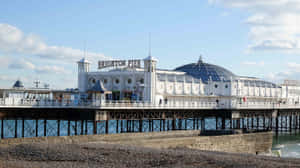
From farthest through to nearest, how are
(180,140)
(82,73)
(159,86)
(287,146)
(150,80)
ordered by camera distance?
1. (287,146)
2. (159,86)
3. (82,73)
4. (150,80)
5. (180,140)

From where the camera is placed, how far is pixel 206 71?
83625 millimetres

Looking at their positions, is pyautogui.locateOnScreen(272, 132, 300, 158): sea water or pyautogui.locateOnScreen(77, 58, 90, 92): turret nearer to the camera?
pyautogui.locateOnScreen(272, 132, 300, 158): sea water

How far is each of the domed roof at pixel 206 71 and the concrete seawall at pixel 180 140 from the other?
25.8 m

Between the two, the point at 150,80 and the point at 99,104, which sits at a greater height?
the point at 150,80

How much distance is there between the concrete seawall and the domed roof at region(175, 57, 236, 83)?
25.8m

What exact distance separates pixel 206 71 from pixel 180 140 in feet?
135

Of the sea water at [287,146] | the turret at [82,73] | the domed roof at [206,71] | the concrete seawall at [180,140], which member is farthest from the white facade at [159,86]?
the concrete seawall at [180,140]

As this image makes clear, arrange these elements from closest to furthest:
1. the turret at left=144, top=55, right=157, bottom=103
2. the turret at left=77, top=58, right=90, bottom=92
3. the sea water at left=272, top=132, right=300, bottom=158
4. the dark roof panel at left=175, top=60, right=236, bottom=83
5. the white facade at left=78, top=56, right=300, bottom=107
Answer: the sea water at left=272, top=132, right=300, bottom=158 → the turret at left=144, top=55, right=157, bottom=103 → the white facade at left=78, top=56, right=300, bottom=107 → the turret at left=77, top=58, right=90, bottom=92 → the dark roof panel at left=175, top=60, right=236, bottom=83

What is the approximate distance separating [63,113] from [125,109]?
732 centimetres

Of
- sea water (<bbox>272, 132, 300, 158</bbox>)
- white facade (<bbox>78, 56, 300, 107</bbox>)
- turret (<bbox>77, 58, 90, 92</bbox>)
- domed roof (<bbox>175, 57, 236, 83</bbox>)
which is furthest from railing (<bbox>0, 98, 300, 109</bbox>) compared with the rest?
domed roof (<bbox>175, 57, 236, 83</bbox>)

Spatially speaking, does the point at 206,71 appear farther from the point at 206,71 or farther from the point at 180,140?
the point at 180,140

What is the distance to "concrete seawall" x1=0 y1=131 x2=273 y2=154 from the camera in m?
38.7

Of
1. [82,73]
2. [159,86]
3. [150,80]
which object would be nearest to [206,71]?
[159,86]

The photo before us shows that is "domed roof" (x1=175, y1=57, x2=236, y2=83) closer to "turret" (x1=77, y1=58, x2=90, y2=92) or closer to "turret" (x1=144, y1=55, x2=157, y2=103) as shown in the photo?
"turret" (x1=144, y1=55, x2=157, y2=103)
